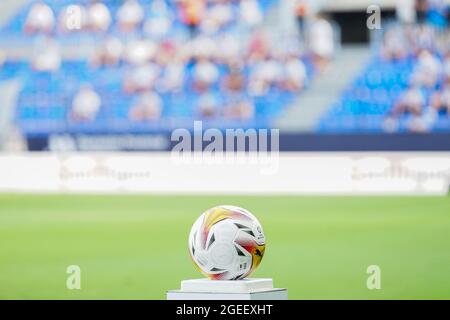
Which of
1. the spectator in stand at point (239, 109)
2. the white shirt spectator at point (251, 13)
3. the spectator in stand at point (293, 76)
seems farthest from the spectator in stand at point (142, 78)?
the spectator in stand at point (293, 76)

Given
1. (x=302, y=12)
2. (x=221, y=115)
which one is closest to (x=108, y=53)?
(x=221, y=115)

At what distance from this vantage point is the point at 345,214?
55.0 feet

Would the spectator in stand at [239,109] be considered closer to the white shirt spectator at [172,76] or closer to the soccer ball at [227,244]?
the white shirt spectator at [172,76]

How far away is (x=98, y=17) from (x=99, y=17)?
1.1 inches

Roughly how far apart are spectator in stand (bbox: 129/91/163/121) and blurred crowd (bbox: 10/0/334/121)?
0.02 m

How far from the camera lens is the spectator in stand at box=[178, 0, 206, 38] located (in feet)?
85.8

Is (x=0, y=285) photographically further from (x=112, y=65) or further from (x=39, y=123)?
(x=112, y=65)

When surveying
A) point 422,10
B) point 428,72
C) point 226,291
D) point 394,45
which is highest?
point 422,10

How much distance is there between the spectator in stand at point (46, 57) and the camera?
25.2 metres

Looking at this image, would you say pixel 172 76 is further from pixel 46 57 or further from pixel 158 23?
pixel 46 57

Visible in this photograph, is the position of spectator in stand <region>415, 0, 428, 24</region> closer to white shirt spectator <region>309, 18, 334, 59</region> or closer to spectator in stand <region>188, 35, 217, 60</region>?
white shirt spectator <region>309, 18, 334, 59</region>

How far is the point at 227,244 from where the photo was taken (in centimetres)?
607
